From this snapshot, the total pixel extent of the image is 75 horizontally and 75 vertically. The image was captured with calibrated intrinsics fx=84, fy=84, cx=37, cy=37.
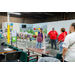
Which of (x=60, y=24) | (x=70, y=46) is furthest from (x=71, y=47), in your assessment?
(x=60, y=24)

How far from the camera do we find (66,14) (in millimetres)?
11180

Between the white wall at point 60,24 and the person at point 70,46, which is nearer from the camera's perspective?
the person at point 70,46

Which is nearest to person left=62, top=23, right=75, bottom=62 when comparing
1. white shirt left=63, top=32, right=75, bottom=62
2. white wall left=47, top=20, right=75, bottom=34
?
white shirt left=63, top=32, right=75, bottom=62

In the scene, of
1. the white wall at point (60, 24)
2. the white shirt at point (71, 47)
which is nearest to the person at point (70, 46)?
the white shirt at point (71, 47)

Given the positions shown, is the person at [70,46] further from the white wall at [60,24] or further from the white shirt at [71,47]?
the white wall at [60,24]

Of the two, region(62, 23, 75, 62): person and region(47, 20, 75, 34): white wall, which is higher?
region(47, 20, 75, 34): white wall

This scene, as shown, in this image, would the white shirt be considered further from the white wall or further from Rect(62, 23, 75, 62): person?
the white wall

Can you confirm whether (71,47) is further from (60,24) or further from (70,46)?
(60,24)

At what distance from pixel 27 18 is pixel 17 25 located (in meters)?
3.30

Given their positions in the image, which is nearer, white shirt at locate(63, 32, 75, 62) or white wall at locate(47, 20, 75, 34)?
white shirt at locate(63, 32, 75, 62)

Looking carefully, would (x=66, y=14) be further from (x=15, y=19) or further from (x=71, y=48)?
(x=71, y=48)

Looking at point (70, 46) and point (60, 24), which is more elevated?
point (60, 24)
